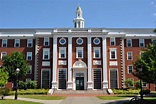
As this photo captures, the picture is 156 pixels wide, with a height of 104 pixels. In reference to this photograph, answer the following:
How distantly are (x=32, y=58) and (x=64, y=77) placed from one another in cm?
872

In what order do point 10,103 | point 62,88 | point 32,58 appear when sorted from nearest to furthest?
point 10,103
point 62,88
point 32,58

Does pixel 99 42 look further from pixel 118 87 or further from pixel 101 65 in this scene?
pixel 118 87

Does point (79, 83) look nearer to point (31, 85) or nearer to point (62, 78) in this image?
point (62, 78)

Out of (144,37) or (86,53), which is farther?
(144,37)

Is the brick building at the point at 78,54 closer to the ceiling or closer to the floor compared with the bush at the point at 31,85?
closer to the ceiling

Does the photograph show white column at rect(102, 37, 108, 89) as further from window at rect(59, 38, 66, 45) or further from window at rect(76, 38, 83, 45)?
window at rect(59, 38, 66, 45)

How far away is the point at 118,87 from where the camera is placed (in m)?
50.4

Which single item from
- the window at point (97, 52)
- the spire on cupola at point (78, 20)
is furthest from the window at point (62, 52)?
the spire on cupola at point (78, 20)

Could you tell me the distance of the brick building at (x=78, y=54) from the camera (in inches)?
1976

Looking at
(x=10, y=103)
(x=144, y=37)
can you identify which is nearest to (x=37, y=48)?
(x=144, y=37)

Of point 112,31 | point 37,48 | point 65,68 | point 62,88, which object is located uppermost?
point 112,31

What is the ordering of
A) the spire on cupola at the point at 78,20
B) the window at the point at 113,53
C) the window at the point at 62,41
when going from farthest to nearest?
1. the spire on cupola at the point at 78,20
2. the window at the point at 113,53
3. the window at the point at 62,41

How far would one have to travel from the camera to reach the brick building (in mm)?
50188

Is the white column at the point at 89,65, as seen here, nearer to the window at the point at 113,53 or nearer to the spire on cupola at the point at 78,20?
the window at the point at 113,53
